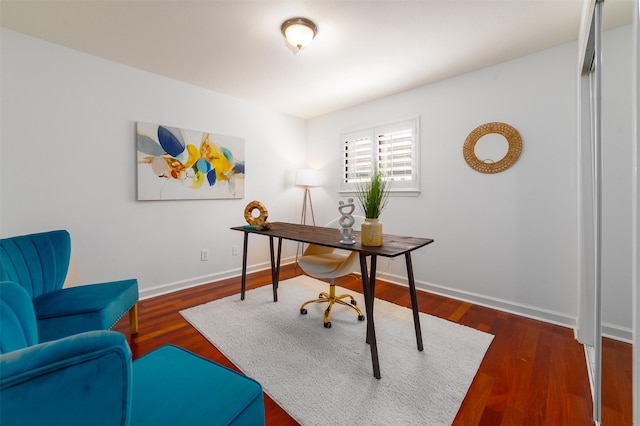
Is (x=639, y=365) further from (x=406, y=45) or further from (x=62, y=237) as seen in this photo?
(x=62, y=237)

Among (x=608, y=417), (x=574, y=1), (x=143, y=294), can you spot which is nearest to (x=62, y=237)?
(x=143, y=294)

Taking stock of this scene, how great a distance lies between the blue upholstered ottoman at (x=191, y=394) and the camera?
84cm

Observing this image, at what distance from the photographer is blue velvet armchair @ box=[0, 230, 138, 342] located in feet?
5.22

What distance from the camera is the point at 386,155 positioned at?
11.7 ft

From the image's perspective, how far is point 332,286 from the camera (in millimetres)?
2482

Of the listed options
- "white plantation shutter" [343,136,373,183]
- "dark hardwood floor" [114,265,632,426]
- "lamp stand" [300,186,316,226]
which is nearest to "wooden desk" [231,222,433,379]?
"dark hardwood floor" [114,265,632,426]

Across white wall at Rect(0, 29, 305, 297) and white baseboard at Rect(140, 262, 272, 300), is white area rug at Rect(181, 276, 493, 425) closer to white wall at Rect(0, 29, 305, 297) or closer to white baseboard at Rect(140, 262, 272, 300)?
white baseboard at Rect(140, 262, 272, 300)

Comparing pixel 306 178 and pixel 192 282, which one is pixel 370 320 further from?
pixel 306 178

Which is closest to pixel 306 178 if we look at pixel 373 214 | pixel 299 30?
pixel 299 30

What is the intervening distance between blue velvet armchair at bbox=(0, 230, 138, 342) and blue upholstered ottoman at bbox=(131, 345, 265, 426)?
2.71 ft

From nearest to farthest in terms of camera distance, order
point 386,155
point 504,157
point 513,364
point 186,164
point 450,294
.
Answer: point 513,364
point 504,157
point 450,294
point 186,164
point 386,155

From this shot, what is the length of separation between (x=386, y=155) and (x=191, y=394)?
323cm

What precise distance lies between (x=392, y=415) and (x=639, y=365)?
3.37ft

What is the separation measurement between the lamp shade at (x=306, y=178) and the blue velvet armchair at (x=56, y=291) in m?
2.49
